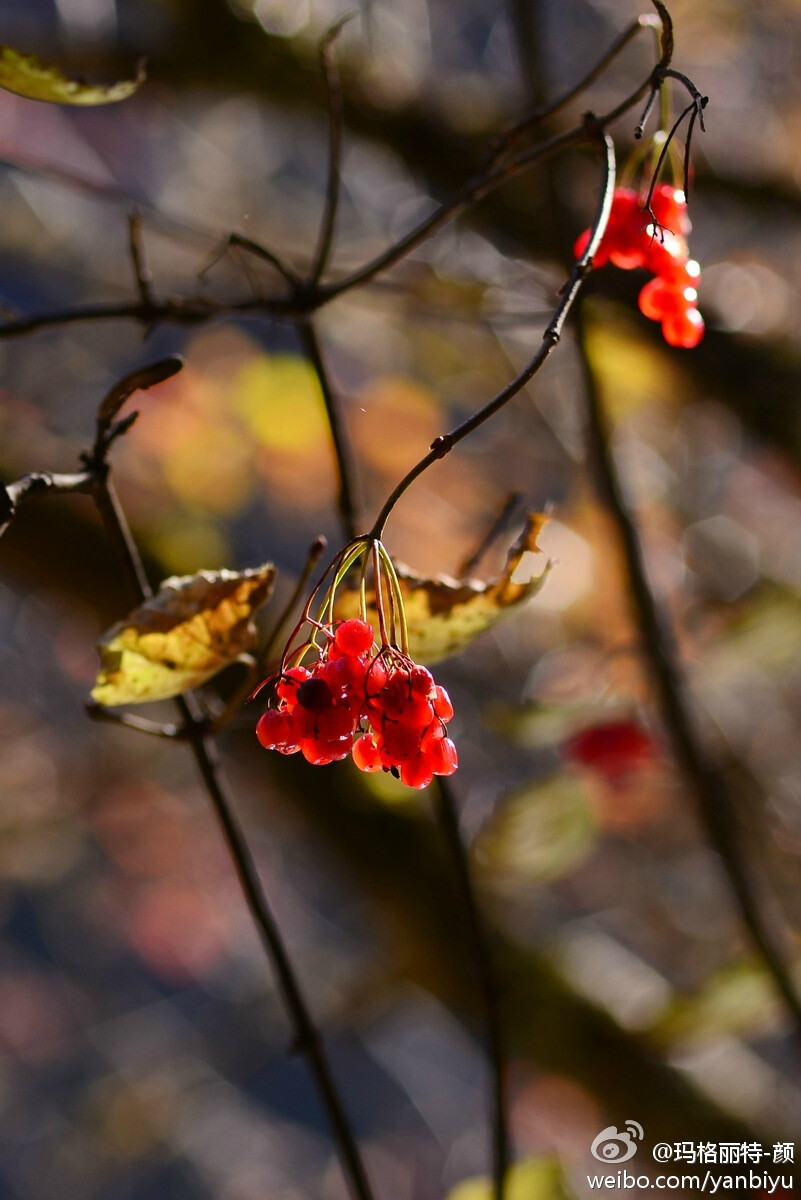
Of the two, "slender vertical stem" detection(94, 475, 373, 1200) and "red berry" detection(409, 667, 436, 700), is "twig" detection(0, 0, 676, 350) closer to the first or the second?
"slender vertical stem" detection(94, 475, 373, 1200)

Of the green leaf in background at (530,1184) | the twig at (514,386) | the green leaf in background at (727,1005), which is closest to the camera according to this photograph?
the twig at (514,386)

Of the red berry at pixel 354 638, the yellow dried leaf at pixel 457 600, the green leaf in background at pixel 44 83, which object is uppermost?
the green leaf in background at pixel 44 83

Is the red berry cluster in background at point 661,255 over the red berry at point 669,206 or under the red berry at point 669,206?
under

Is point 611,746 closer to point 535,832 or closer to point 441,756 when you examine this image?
point 535,832

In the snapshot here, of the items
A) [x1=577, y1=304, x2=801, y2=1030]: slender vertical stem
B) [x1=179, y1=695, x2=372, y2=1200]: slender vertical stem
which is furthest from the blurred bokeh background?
[x1=179, y1=695, x2=372, y2=1200]: slender vertical stem

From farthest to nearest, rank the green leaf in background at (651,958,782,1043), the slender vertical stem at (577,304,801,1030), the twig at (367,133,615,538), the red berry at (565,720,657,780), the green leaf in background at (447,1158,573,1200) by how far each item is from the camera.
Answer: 1. the red berry at (565,720,657,780)
2. the green leaf in background at (651,958,782,1043)
3. the slender vertical stem at (577,304,801,1030)
4. the green leaf in background at (447,1158,573,1200)
5. the twig at (367,133,615,538)

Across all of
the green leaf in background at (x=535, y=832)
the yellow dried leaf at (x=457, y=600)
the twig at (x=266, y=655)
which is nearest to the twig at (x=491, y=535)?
the yellow dried leaf at (x=457, y=600)

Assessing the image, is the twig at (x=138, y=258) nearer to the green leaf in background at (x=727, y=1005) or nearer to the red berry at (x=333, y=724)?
the red berry at (x=333, y=724)

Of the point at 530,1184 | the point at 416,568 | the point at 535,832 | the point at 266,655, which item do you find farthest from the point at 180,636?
the point at 416,568
